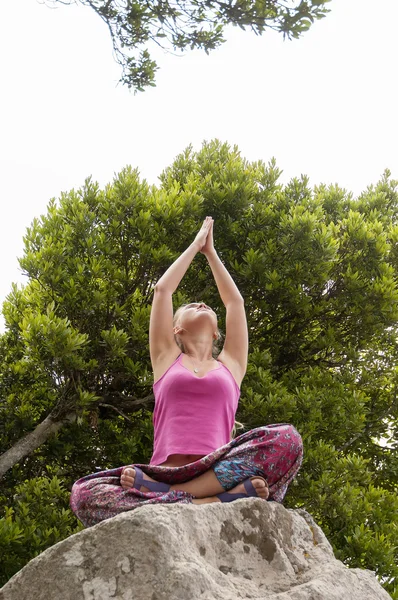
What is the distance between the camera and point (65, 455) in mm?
8438

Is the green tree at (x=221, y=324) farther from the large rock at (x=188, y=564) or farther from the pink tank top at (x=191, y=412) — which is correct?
the large rock at (x=188, y=564)

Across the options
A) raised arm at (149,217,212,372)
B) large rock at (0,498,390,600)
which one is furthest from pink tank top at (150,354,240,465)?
large rock at (0,498,390,600)

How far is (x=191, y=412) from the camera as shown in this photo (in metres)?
4.06

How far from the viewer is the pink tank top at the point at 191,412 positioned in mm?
3973

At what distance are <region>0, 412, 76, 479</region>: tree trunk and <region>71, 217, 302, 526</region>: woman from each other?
12.2ft

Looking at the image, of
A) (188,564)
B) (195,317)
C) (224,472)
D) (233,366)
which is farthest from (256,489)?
(195,317)

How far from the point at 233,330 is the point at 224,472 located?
1.34 m

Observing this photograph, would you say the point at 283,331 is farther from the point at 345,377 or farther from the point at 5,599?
the point at 5,599

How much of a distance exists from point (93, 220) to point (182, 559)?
6254mm

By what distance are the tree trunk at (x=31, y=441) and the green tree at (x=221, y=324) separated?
0.01 m

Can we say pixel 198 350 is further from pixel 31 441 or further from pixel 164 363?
pixel 31 441

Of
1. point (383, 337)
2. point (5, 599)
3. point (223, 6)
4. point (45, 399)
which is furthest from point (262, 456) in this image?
point (383, 337)

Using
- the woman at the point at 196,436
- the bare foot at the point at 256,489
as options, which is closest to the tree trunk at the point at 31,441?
Result: the woman at the point at 196,436

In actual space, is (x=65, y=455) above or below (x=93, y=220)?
below
